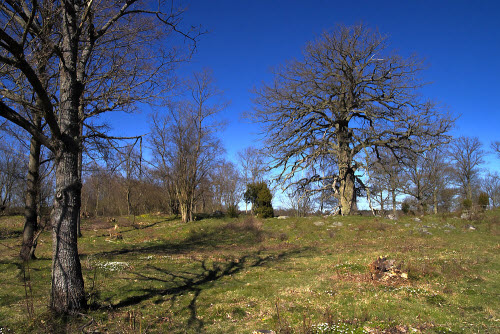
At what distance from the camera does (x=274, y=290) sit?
25.3ft

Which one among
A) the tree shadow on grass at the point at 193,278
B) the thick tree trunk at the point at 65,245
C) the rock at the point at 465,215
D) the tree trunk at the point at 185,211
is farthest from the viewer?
the tree trunk at the point at 185,211

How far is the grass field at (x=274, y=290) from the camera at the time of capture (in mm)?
5105

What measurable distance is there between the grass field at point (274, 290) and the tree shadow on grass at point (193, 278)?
32mm

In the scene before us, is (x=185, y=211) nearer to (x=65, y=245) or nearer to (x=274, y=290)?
(x=274, y=290)

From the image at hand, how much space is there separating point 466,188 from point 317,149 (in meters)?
40.9

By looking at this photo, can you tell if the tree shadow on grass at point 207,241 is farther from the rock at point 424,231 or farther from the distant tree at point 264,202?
the rock at point 424,231

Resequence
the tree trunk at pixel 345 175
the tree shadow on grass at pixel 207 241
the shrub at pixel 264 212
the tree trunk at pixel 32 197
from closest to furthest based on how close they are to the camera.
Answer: the tree trunk at pixel 32 197 → the tree shadow on grass at pixel 207 241 → the tree trunk at pixel 345 175 → the shrub at pixel 264 212

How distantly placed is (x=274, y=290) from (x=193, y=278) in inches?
108

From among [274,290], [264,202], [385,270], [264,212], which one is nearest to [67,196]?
[274,290]

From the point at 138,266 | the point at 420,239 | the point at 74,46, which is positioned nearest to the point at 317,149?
the point at 420,239

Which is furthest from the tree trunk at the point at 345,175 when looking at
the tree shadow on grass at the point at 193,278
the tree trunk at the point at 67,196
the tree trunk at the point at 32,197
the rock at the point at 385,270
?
the tree trunk at the point at 67,196

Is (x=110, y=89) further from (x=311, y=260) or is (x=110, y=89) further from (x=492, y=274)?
(x=492, y=274)

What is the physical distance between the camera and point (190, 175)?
Result: 2609 centimetres

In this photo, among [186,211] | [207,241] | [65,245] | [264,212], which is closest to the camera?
[65,245]
